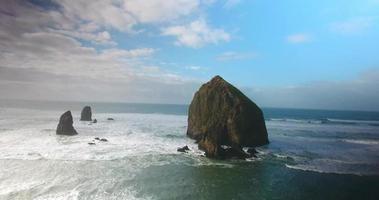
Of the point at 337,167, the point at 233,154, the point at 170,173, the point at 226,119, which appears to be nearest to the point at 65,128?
the point at 226,119

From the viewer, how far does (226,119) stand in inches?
1510

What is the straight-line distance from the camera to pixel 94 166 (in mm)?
25359

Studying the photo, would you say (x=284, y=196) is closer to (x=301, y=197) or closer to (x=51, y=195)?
(x=301, y=197)

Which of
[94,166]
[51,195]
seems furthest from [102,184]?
[94,166]

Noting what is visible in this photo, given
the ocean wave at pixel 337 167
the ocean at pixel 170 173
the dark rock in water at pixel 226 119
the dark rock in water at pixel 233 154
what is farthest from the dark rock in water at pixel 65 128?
the ocean wave at pixel 337 167

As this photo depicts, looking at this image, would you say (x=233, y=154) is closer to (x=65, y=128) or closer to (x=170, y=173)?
(x=170, y=173)

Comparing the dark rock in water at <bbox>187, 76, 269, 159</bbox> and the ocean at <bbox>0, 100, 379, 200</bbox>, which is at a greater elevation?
the dark rock in water at <bbox>187, 76, 269, 159</bbox>

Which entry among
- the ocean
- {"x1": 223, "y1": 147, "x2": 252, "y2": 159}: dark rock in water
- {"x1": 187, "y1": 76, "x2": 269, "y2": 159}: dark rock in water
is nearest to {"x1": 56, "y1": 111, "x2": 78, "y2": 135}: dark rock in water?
the ocean

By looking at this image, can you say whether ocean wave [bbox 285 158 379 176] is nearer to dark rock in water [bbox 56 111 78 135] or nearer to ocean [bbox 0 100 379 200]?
ocean [bbox 0 100 379 200]

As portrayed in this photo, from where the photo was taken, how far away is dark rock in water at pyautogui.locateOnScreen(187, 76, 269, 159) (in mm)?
37062

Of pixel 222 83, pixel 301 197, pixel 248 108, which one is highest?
pixel 222 83

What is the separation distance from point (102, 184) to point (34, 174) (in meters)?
6.48

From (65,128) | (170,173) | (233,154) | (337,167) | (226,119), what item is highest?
(226,119)

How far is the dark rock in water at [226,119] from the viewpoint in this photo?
122 feet
